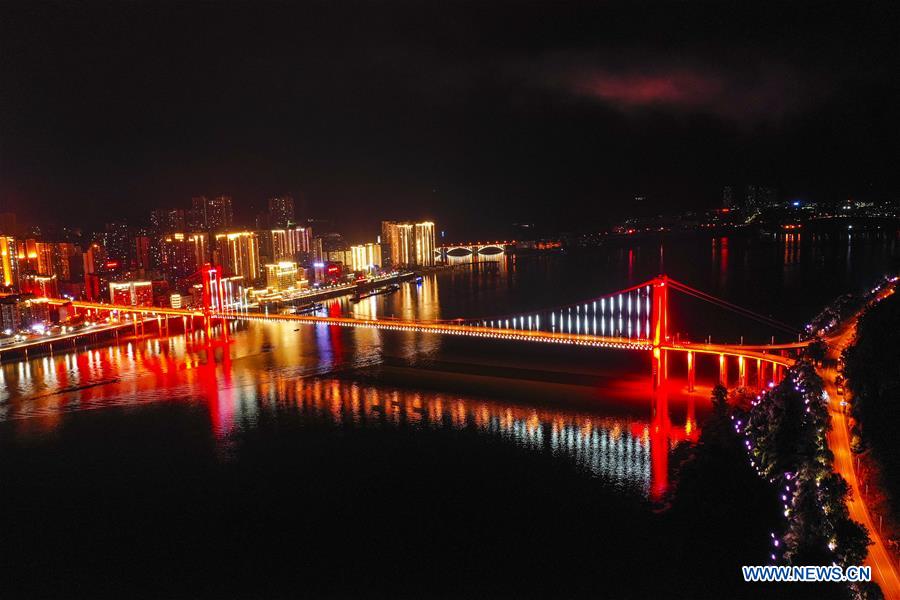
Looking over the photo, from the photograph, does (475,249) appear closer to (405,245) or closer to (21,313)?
(405,245)

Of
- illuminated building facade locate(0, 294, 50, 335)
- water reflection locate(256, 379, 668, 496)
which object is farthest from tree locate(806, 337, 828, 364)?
illuminated building facade locate(0, 294, 50, 335)

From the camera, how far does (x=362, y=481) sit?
4.68 metres

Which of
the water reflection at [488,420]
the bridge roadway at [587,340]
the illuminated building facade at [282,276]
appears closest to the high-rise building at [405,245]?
the illuminated building facade at [282,276]

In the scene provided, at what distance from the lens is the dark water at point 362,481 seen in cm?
361

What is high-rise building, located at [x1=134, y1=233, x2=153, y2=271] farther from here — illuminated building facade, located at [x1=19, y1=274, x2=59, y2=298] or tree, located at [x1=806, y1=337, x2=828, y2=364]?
tree, located at [x1=806, y1=337, x2=828, y2=364]

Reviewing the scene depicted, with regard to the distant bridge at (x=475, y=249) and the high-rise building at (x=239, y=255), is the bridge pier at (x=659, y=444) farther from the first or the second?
the distant bridge at (x=475, y=249)

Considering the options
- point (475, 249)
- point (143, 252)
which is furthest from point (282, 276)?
point (475, 249)

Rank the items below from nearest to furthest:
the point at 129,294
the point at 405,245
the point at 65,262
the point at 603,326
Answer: the point at 603,326, the point at 129,294, the point at 65,262, the point at 405,245

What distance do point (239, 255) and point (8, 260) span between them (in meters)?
4.75

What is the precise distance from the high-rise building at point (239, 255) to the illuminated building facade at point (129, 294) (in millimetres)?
3173

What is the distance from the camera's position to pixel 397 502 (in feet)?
14.3

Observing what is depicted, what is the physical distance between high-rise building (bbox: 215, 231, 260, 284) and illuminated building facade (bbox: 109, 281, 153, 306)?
317 cm

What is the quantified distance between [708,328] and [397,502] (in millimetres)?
6023

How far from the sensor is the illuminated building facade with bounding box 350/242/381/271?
778 inches
